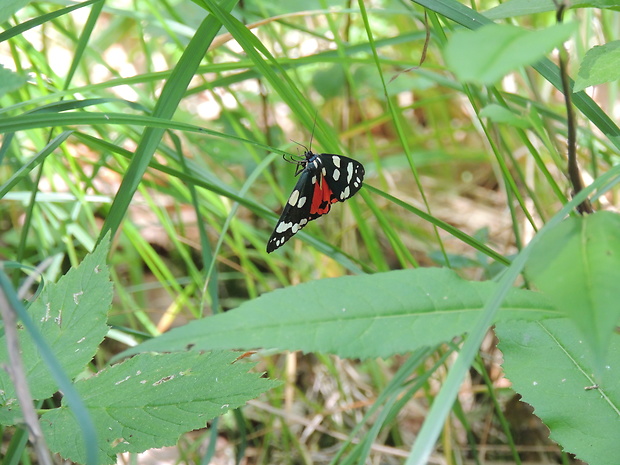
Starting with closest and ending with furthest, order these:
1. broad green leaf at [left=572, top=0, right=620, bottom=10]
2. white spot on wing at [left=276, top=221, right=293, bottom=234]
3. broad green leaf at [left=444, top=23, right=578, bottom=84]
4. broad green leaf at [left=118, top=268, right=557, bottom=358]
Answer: broad green leaf at [left=444, top=23, right=578, bottom=84] < broad green leaf at [left=118, top=268, right=557, bottom=358] < broad green leaf at [left=572, top=0, right=620, bottom=10] < white spot on wing at [left=276, top=221, right=293, bottom=234]

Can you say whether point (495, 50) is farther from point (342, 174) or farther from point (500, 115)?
point (342, 174)

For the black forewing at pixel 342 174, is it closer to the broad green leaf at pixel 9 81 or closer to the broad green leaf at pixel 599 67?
the broad green leaf at pixel 599 67

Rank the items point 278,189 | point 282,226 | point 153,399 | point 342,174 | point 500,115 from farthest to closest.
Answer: point 278,189
point 342,174
point 282,226
point 153,399
point 500,115

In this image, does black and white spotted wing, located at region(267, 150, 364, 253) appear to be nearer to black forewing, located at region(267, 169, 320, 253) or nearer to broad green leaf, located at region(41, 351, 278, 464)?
black forewing, located at region(267, 169, 320, 253)

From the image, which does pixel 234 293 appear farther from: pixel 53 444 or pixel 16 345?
pixel 16 345

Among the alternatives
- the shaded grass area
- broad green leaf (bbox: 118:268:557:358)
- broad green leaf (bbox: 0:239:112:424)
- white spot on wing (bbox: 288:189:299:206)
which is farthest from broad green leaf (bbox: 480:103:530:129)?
white spot on wing (bbox: 288:189:299:206)

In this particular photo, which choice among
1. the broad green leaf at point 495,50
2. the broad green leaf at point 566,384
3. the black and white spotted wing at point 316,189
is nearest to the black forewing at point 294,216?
the black and white spotted wing at point 316,189

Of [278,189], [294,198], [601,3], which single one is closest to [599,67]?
[601,3]
